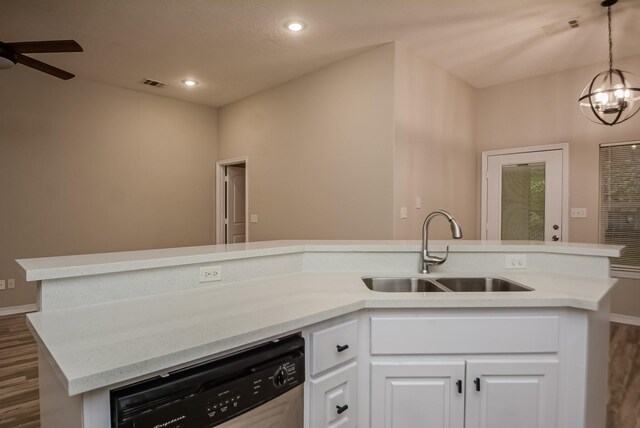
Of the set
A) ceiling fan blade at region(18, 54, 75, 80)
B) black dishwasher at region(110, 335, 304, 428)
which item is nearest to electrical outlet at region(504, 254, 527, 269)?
black dishwasher at region(110, 335, 304, 428)

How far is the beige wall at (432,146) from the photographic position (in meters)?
3.72

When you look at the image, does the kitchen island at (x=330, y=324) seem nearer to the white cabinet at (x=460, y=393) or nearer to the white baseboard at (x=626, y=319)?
the white cabinet at (x=460, y=393)

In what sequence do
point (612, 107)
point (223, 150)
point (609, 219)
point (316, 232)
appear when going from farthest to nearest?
point (223, 150)
point (316, 232)
point (609, 219)
point (612, 107)

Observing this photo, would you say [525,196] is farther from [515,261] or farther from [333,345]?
[333,345]

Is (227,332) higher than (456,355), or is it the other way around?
(227,332)

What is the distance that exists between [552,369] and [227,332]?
1.28 metres

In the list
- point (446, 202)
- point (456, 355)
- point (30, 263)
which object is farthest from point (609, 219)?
point (30, 263)

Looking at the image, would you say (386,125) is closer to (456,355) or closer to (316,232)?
(316,232)

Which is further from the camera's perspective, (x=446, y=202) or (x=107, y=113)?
(x=107, y=113)

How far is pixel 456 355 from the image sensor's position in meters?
1.44

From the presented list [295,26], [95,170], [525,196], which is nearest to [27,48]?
[295,26]

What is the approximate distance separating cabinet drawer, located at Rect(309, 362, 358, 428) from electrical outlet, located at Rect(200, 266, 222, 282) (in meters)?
0.66

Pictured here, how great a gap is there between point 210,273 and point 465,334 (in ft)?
3.62

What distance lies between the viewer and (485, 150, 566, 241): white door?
14.7 ft
